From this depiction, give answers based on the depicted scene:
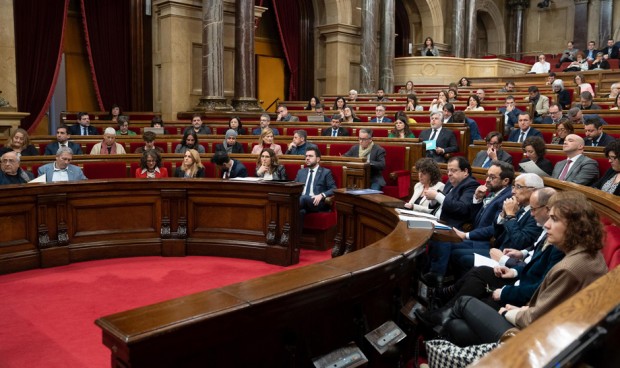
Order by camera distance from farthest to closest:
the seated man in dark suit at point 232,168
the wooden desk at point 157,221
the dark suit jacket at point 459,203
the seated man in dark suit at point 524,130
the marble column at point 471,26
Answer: the marble column at point 471,26 → the seated man in dark suit at point 524,130 → the seated man in dark suit at point 232,168 → the wooden desk at point 157,221 → the dark suit jacket at point 459,203

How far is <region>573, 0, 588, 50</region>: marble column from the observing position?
1873cm

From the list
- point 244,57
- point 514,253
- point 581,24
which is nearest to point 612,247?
point 514,253

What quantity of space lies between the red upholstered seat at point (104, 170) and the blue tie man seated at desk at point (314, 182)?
183 cm

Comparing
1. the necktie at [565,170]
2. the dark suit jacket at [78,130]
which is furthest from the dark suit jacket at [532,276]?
the dark suit jacket at [78,130]

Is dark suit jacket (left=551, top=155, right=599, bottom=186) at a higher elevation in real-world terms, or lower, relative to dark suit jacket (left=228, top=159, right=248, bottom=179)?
higher

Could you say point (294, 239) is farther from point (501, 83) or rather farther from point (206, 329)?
point (501, 83)

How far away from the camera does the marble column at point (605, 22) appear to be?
18.1 m

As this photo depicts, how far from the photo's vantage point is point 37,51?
10.2 meters

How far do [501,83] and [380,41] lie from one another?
312 cm

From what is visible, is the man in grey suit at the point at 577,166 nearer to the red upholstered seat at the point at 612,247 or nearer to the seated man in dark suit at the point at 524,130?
the seated man in dark suit at the point at 524,130

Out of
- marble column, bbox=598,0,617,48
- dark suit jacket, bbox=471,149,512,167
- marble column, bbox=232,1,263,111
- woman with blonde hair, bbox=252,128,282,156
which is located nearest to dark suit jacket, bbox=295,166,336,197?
woman with blonde hair, bbox=252,128,282,156

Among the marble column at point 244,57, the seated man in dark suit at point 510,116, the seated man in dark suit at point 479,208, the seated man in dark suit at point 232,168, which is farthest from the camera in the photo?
the marble column at point 244,57

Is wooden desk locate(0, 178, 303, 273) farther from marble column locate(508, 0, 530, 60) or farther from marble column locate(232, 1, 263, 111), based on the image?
marble column locate(508, 0, 530, 60)

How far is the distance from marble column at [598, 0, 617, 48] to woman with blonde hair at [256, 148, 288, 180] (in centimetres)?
1624
